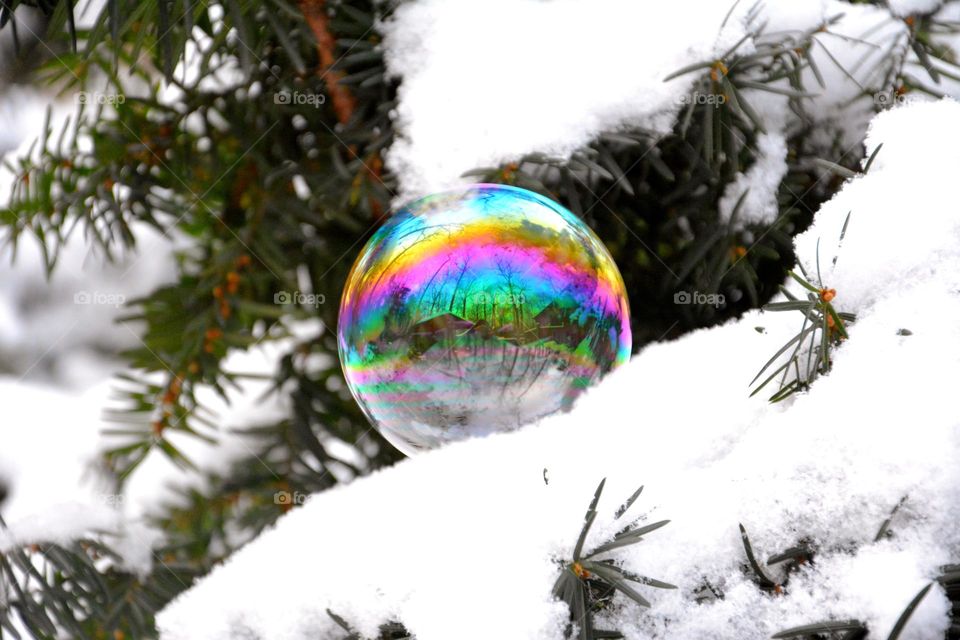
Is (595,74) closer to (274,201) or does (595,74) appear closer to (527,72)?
(527,72)

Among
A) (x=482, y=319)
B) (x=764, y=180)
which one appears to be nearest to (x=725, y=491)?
(x=482, y=319)

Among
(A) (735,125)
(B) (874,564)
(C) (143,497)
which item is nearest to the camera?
(B) (874,564)

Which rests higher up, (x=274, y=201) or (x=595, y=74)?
(x=595, y=74)

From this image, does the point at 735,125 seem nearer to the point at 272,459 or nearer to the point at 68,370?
the point at 272,459

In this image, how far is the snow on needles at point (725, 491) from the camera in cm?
54

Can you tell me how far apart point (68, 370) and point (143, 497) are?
3.19 feet

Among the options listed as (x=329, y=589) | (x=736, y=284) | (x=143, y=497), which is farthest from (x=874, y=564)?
(x=143, y=497)

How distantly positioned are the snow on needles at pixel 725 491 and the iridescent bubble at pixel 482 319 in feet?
0.31

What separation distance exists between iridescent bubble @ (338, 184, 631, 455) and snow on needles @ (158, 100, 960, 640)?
0.09 m

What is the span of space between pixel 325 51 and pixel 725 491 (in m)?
0.81

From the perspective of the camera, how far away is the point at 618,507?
63 cm

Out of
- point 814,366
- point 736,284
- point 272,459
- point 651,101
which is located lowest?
point 272,459

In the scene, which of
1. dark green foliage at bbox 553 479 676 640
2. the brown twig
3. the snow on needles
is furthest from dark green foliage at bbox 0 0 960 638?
dark green foliage at bbox 553 479 676 640

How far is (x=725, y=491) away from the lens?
609 millimetres
